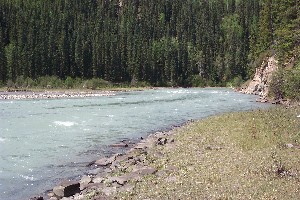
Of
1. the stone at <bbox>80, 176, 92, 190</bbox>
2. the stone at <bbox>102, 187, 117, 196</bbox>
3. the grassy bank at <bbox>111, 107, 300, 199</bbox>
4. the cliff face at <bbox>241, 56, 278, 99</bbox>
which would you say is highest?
the cliff face at <bbox>241, 56, 278, 99</bbox>

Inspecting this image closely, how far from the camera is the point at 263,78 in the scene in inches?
3319

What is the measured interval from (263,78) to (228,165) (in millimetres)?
70509

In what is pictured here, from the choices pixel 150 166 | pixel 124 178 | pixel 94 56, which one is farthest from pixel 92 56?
pixel 124 178

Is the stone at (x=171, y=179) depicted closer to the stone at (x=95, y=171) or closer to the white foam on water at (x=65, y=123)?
the stone at (x=95, y=171)

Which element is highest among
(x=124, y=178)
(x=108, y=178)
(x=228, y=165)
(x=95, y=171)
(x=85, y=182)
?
(x=228, y=165)

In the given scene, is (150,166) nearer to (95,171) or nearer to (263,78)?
(95,171)

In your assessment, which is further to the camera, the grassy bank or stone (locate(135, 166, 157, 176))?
stone (locate(135, 166, 157, 176))

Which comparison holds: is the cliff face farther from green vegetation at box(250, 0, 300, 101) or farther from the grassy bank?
the grassy bank

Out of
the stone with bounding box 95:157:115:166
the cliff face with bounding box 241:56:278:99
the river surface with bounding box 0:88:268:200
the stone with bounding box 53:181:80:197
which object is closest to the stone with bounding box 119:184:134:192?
the stone with bounding box 53:181:80:197

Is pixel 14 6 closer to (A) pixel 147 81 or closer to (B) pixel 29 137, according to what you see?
(A) pixel 147 81

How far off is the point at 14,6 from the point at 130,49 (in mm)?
72424

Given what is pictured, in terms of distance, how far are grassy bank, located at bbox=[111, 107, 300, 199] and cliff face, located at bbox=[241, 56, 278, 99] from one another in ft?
167

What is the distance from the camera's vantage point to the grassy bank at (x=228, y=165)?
13.9 metres

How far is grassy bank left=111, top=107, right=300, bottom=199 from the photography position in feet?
45.4
